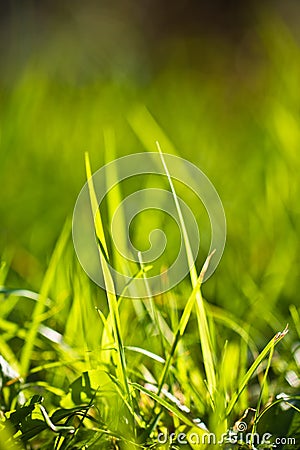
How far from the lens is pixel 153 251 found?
2.63 feet

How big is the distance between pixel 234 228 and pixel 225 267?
0.40ft

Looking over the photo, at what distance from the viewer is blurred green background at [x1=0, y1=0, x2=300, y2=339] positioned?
0.84 m

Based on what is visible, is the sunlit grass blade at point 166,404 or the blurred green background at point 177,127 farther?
the blurred green background at point 177,127

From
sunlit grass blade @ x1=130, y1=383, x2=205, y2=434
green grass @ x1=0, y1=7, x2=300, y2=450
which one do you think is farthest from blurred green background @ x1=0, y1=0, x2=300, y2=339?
sunlit grass blade @ x1=130, y1=383, x2=205, y2=434

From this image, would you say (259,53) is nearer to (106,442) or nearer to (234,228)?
(234,228)

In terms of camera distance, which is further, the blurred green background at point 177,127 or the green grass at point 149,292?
the blurred green background at point 177,127

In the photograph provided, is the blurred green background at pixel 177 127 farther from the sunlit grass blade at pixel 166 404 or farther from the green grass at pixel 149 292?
the sunlit grass blade at pixel 166 404

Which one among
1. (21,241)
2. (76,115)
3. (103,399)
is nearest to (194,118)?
(76,115)

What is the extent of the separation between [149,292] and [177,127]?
3.38 feet

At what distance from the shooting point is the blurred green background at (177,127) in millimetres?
835

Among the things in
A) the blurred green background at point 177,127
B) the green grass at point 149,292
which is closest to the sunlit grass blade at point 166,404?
the green grass at point 149,292

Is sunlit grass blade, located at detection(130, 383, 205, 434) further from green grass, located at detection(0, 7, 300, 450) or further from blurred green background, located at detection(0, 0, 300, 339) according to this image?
blurred green background, located at detection(0, 0, 300, 339)

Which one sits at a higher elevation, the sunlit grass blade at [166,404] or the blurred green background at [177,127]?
the blurred green background at [177,127]

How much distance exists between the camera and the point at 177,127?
1500 mm
